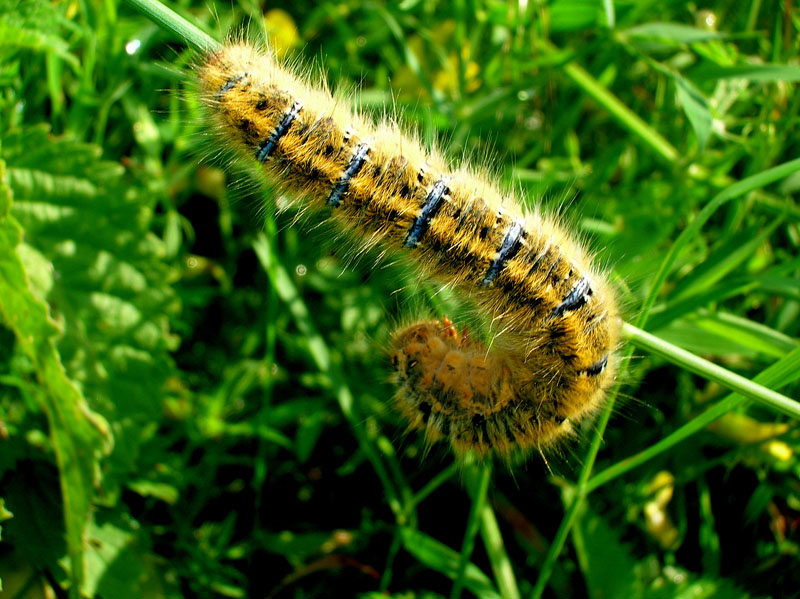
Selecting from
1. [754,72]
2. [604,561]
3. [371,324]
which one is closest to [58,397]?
[371,324]

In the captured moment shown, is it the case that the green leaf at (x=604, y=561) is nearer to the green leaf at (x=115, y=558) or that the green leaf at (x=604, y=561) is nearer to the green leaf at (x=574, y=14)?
the green leaf at (x=115, y=558)

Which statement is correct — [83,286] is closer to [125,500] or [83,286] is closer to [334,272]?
[125,500]

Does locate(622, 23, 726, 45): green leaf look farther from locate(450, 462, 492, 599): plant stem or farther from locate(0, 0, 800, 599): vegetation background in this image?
locate(450, 462, 492, 599): plant stem

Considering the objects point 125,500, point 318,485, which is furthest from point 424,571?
point 125,500

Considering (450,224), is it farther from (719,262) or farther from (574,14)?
(574,14)

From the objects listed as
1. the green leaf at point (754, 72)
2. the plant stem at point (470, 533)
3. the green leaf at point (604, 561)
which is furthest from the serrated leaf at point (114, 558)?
the green leaf at point (754, 72)

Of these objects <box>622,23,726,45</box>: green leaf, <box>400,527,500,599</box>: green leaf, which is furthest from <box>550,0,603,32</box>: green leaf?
<box>400,527,500,599</box>: green leaf

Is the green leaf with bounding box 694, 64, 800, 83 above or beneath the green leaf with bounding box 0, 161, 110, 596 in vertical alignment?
above
